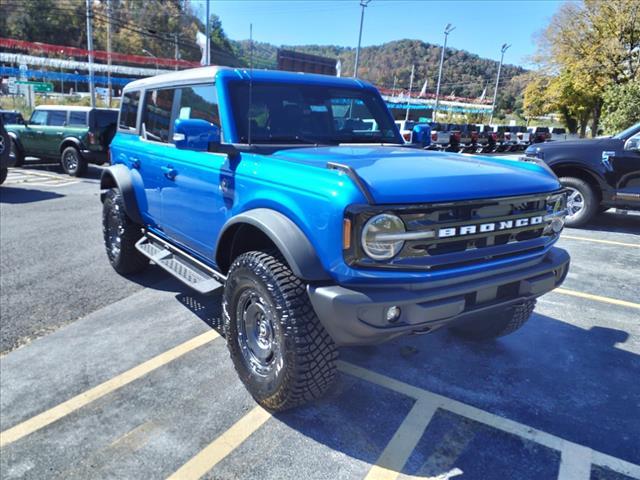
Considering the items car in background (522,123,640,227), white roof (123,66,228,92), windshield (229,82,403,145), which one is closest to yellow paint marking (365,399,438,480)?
windshield (229,82,403,145)

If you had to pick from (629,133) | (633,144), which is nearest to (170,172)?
(633,144)

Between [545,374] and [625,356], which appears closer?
[545,374]

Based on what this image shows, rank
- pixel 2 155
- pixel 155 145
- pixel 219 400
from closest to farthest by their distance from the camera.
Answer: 1. pixel 219 400
2. pixel 155 145
3. pixel 2 155

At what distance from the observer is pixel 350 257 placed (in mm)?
2330

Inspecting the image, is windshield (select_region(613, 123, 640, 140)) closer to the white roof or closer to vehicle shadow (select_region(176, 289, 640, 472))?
vehicle shadow (select_region(176, 289, 640, 472))

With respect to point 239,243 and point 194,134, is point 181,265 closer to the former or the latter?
point 239,243

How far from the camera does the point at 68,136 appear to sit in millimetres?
12867

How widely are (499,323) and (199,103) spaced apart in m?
2.87

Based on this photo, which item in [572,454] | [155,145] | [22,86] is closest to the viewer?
[572,454]

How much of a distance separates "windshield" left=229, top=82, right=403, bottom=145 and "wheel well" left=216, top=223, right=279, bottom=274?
678mm

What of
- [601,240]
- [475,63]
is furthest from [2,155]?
[475,63]

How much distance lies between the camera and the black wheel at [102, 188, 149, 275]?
504cm

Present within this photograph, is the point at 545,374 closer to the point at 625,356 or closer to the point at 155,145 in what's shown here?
the point at 625,356

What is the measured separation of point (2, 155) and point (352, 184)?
10429mm
